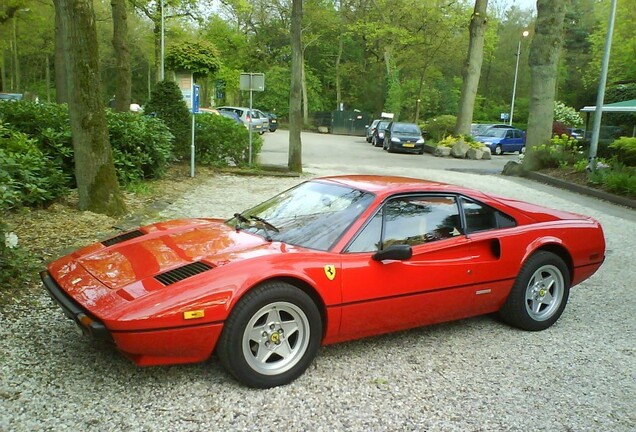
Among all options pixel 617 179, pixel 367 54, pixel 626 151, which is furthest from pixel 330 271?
pixel 367 54

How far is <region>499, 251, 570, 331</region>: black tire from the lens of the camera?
4648 mm

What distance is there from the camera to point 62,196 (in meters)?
7.82

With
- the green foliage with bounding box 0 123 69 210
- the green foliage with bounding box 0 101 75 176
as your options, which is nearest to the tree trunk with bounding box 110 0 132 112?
the green foliage with bounding box 0 101 75 176

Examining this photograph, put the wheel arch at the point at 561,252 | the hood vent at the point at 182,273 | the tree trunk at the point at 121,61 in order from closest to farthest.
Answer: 1. the hood vent at the point at 182,273
2. the wheel arch at the point at 561,252
3. the tree trunk at the point at 121,61

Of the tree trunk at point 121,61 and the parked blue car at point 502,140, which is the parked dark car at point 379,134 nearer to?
the parked blue car at point 502,140

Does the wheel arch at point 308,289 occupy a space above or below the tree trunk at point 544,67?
below

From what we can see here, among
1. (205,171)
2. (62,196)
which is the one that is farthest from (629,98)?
(62,196)

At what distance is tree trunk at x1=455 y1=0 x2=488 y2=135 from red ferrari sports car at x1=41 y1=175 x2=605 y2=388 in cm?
2242

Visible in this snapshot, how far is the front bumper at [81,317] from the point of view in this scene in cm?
307

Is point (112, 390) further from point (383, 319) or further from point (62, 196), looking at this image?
point (62, 196)

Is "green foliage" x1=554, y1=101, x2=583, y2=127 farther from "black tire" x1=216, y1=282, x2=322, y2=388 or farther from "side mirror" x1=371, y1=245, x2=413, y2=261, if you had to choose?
"black tire" x1=216, y1=282, x2=322, y2=388

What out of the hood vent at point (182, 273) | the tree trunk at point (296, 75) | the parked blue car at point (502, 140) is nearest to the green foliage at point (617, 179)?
the tree trunk at point (296, 75)

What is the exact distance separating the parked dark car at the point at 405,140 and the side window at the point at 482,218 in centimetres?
2272

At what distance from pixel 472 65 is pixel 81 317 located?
2575cm
